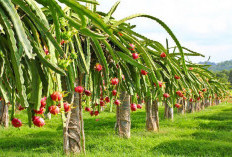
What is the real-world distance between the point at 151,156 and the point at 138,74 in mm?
3237

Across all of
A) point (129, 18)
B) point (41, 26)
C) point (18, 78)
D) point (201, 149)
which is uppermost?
point (129, 18)

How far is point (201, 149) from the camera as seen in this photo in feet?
22.0

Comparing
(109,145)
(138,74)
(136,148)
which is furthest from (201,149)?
(138,74)

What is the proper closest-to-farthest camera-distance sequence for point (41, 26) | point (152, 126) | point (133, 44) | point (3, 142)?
point (41, 26) → point (133, 44) → point (3, 142) → point (152, 126)

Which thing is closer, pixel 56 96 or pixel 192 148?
pixel 56 96

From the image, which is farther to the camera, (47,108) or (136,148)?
(136,148)

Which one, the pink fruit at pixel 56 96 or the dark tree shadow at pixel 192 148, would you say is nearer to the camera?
the pink fruit at pixel 56 96

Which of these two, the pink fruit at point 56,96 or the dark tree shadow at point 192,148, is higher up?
the pink fruit at point 56,96

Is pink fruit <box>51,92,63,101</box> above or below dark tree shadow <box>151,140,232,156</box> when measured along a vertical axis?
above

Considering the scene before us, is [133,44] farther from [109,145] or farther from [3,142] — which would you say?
[3,142]

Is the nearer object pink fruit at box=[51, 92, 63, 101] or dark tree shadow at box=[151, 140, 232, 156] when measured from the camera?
pink fruit at box=[51, 92, 63, 101]

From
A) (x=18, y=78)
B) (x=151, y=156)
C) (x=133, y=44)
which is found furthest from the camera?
(x=151, y=156)

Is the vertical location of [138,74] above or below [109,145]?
above

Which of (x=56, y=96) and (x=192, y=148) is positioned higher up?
(x=56, y=96)
